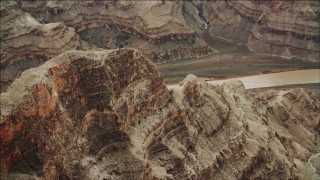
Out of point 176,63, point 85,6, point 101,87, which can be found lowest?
point 176,63

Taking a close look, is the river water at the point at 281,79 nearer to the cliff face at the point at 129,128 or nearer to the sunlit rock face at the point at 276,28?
the sunlit rock face at the point at 276,28

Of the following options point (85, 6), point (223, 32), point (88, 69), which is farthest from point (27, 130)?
point (223, 32)

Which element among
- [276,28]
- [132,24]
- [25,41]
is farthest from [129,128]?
[276,28]

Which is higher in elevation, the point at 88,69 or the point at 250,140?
the point at 88,69

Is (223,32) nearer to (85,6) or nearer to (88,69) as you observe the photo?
(85,6)

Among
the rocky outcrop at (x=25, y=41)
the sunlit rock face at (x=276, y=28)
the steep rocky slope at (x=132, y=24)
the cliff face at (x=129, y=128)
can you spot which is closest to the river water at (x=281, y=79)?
the sunlit rock face at (x=276, y=28)

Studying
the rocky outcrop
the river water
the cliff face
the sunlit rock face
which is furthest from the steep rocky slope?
the cliff face

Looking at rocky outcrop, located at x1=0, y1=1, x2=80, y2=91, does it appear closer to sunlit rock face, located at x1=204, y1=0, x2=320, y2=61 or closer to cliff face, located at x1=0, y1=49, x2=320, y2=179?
sunlit rock face, located at x1=204, y1=0, x2=320, y2=61
